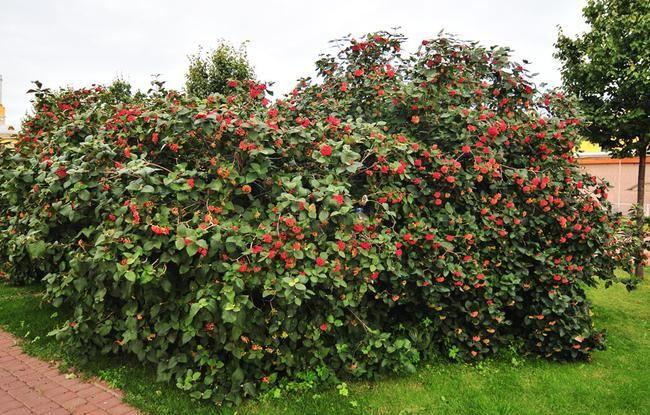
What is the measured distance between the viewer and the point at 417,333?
3.44m

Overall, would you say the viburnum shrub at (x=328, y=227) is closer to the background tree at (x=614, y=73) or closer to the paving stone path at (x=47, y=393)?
the paving stone path at (x=47, y=393)

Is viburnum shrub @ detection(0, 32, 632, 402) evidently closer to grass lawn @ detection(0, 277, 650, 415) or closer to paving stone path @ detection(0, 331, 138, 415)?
grass lawn @ detection(0, 277, 650, 415)

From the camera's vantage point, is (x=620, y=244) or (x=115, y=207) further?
(x=620, y=244)

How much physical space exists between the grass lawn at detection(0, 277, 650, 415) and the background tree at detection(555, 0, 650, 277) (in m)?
2.81

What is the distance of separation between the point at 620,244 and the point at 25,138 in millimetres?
5765

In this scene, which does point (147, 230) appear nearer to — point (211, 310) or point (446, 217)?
point (211, 310)

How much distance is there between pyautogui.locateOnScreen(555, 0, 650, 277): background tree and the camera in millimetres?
5355

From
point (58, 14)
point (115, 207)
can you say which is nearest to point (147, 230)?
point (115, 207)

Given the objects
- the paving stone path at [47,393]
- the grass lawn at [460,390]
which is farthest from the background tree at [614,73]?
the paving stone path at [47,393]

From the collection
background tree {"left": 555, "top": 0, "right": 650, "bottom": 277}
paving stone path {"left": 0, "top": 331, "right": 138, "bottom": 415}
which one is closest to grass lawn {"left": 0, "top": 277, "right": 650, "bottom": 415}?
paving stone path {"left": 0, "top": 331, "right": 138, "bottom": 415}

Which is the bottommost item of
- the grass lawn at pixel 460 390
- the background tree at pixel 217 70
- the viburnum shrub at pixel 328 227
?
the grass lawn at pixel 460 390

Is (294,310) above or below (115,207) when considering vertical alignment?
below

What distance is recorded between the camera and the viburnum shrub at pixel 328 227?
8.66ft

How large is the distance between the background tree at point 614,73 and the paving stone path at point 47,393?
223 inches
